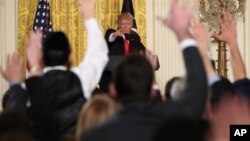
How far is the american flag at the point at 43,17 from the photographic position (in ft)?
28.3

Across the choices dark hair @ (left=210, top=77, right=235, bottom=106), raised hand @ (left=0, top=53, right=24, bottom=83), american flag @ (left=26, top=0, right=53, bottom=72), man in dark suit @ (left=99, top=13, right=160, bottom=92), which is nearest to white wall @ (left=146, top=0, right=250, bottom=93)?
american flag @ (left=26, top=0, right=53, bottom=72)

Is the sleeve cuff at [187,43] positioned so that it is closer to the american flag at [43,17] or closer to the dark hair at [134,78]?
the dark hair at [134,78]

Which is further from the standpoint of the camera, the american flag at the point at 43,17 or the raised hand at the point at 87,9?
the american flag at the point at 43,17

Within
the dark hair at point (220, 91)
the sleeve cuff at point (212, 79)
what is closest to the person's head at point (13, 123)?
the dark hair at point (220, 91)

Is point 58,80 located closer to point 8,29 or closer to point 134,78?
point 134,78

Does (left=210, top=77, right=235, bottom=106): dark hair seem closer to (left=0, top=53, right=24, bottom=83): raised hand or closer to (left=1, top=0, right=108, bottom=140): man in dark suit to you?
(left=1, top=0, right=108, bottom=140): man in dark suit

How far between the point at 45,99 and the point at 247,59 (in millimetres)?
6961

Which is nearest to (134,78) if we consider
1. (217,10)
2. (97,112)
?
(97,112)

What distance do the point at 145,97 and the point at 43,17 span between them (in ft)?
21.6

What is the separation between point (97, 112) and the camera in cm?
231

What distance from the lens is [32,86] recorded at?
277 cm

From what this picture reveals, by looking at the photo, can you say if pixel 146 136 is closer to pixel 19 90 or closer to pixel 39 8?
pixel 19 90

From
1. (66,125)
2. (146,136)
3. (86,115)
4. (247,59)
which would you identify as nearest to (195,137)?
(146,136)

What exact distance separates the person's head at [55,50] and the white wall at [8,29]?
5870mm
